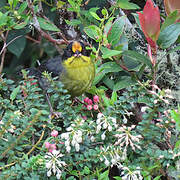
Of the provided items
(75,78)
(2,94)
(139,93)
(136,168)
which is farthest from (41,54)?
(136,168)

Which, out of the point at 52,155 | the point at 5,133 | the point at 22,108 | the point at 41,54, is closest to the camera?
the point at 52,155

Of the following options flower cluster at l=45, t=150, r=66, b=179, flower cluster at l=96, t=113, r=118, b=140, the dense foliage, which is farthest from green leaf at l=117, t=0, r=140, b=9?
flower cluster at l=45, t=150, r=66, b=179

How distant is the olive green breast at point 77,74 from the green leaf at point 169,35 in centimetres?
54

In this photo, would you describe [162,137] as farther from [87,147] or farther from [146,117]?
[87,147]

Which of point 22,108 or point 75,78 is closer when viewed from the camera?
point 22,108

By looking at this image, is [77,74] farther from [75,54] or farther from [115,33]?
[115,33]

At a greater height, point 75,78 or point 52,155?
point 52,155

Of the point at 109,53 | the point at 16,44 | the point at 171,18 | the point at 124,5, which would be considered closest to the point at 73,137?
the point at 109,53

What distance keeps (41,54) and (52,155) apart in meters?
2.20

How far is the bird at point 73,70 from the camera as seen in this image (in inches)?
89.5

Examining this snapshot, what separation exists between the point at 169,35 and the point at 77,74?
2.44 feet

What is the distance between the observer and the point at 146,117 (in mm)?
1352

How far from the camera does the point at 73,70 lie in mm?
2420

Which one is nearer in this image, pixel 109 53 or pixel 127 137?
pixel 127 137
